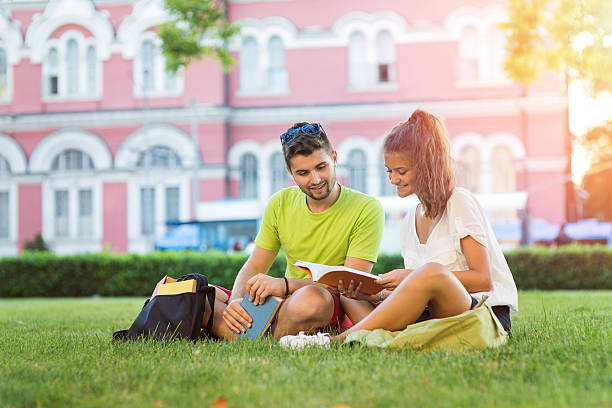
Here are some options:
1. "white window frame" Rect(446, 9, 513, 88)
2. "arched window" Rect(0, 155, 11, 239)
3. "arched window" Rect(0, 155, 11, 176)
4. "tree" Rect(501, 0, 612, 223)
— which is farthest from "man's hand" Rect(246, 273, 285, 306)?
"arched window" Rect(0, 155, 11, 176)

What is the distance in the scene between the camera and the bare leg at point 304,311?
13.4 feet

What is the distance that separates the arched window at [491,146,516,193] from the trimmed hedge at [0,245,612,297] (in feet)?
36.3

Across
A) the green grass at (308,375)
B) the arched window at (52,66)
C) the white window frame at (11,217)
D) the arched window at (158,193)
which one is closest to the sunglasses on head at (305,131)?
the green grass at (308,375)

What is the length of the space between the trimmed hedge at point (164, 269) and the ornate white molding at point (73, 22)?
13.3 meters

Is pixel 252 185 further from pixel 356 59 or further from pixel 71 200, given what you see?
pixel 71 200

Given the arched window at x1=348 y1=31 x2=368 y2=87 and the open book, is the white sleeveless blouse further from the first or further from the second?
the arched window at x1=348 y1=31 x2=368 y2=87

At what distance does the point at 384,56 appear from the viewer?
25109mm

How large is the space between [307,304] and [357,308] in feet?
1.62

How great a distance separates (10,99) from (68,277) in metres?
14.8

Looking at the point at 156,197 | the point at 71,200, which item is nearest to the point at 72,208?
the point at 71,200

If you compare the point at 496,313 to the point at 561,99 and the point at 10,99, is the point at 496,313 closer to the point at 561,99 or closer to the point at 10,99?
the point at 561,99

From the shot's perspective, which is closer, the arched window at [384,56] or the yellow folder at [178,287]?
the yellow folder at [178,287]

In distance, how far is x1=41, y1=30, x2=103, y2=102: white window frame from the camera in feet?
83.7

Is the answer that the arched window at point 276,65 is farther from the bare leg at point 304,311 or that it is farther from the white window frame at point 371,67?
the bare leg at point 304,311
